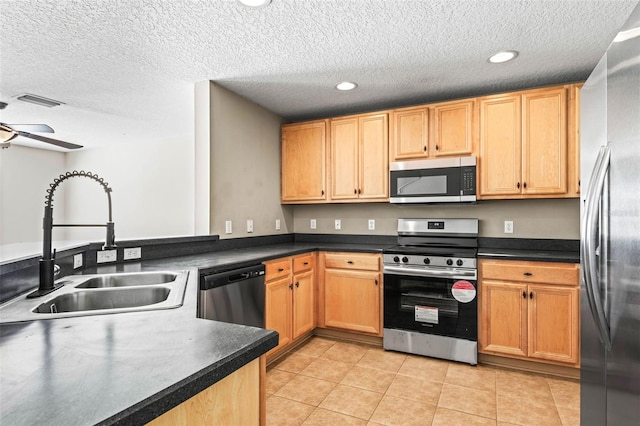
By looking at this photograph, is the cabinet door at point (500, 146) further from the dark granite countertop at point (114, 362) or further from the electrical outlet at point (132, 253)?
Answer: the electrical outlet at point (132, 253)

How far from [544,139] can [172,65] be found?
10.3 feet

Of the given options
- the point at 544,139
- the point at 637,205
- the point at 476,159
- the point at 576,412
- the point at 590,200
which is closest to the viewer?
the point at 637,205

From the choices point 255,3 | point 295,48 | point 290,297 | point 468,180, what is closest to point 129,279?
point 290,297

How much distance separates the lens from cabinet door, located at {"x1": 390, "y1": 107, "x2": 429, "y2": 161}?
3379mm

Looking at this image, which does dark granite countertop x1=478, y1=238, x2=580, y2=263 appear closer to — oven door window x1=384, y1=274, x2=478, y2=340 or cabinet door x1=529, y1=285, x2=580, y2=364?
cabinet door x1=529, y1=285, x2=580, y2=364

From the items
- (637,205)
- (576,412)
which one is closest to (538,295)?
(576,412)

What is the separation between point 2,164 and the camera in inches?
218

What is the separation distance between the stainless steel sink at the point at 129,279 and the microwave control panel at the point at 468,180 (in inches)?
99.2

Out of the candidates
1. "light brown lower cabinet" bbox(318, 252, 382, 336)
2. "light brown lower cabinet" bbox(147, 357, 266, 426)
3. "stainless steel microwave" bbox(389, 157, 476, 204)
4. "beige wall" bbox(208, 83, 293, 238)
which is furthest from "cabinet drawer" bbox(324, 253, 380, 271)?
"light brown lower cabinet" bbox(147, 357, 266, 426)

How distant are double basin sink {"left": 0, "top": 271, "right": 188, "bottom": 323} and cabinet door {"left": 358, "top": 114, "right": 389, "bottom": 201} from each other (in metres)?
2.17

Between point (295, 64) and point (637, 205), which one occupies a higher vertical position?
point (295, 64)

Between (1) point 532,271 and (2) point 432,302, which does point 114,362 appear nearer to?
(2) point 432,302

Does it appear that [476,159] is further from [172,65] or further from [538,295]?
[172,65]

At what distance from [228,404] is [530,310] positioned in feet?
8.69
